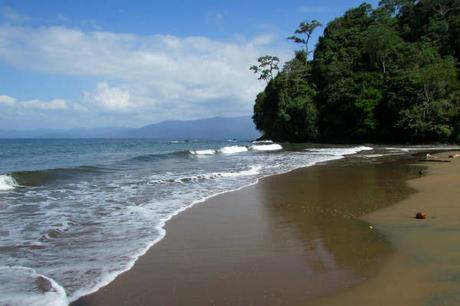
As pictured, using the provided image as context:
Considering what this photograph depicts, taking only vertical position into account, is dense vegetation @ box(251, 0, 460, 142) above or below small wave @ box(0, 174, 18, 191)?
above

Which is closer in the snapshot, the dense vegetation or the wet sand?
the wet sand

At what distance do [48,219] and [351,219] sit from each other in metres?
6.16

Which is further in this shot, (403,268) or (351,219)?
(351,219)

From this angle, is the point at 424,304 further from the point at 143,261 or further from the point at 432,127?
the point at 432,127

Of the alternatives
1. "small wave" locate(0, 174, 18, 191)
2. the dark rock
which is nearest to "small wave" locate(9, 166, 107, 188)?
"small wave" locate(0, 174, 18, 191)

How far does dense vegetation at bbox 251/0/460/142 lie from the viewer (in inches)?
1631

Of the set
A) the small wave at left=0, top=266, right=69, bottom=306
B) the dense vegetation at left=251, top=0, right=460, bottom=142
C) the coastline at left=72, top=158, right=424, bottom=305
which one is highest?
Answer: the dense vegetation at left=251, top=0, right=460, bottom=142

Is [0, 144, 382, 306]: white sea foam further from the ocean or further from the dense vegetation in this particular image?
the dense vegetation

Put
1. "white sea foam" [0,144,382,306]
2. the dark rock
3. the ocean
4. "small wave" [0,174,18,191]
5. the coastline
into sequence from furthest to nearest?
"small wave" [0,174,18,191], "white sea foam" [0,144,382,306], the ocean, the dark rock, the coastline

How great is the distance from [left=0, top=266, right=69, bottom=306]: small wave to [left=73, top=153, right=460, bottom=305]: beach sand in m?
0.39

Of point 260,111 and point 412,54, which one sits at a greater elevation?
point 412,54

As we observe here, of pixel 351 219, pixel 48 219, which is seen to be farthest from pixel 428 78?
pixel 48 219

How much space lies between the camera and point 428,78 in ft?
133

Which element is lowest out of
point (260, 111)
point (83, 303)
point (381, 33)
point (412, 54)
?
point (83, 303)
